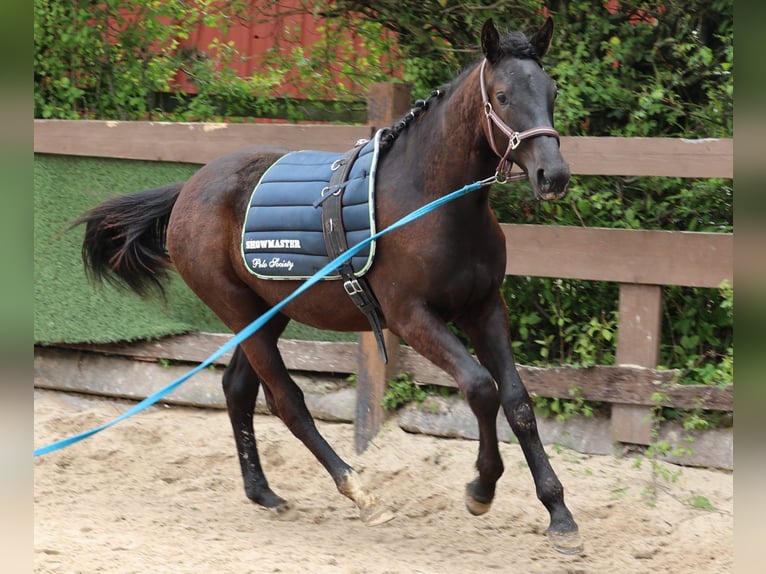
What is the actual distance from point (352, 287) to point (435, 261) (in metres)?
0.48

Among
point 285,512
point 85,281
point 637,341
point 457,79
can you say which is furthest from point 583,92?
point 85,281

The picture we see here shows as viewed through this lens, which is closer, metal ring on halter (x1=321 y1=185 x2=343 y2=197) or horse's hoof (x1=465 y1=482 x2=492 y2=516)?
horse's hoof (x1=465 y1=482 x2=492 y2=516)

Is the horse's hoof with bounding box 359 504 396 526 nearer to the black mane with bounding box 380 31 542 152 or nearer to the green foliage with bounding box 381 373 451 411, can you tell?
the green foliage with bounding box 381 373 451 411

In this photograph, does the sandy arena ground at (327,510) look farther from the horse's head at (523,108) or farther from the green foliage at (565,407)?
the horse's head at (523,108)

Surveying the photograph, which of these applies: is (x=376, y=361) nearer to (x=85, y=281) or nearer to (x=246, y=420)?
(x=246, y=420)

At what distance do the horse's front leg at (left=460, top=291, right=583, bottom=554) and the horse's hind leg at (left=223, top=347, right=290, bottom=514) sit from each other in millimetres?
1315

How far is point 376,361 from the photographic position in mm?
5262

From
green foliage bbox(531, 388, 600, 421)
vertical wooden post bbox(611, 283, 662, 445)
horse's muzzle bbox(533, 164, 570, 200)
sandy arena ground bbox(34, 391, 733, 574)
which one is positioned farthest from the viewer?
green foliage bbox(531, 388, 600, 421)

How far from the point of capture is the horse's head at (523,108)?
10.4 ft

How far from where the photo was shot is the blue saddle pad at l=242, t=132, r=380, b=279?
3914mm

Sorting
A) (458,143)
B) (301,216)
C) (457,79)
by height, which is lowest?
(301,216)

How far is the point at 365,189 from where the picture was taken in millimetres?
3926

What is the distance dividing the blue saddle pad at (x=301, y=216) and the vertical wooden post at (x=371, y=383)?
116cm

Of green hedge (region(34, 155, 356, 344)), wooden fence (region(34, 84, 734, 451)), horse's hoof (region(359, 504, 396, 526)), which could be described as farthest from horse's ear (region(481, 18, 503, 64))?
green hedge (region(34, 155, 356, 344))
